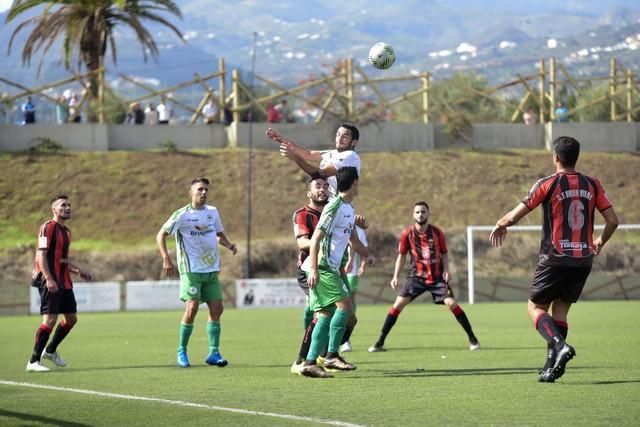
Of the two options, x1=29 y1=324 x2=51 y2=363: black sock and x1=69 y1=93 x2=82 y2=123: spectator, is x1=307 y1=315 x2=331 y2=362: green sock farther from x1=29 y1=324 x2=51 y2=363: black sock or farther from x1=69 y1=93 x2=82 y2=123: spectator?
x1=69 y1=93 x2=82 y2=123: spectator

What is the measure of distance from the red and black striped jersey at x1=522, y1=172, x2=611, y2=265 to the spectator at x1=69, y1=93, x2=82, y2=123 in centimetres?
3786

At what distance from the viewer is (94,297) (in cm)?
3316

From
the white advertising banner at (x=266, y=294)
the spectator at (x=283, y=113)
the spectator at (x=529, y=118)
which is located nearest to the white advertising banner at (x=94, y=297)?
the white advertising banner at (x=266, y=294)

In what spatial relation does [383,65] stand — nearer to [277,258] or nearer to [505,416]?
[505,416]

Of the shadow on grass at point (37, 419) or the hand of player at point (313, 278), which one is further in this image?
the hand of player at point (313, 278)

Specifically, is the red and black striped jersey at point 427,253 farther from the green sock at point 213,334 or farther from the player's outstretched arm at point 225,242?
the green sock at point 213,334

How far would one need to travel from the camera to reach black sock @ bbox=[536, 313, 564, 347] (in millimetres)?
10680

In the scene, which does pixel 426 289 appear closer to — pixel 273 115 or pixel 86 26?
pixel 273 115

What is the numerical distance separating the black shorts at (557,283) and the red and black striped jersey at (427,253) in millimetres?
5330

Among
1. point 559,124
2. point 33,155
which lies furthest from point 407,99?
point 33,155

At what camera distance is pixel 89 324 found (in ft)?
85.3

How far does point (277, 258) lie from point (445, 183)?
31.1 ft

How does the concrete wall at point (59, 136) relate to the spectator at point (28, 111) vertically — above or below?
below

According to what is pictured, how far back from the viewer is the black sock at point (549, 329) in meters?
10.7
